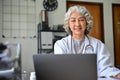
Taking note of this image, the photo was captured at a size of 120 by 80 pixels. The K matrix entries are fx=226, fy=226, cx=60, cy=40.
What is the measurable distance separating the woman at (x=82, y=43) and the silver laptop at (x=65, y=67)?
585 mm

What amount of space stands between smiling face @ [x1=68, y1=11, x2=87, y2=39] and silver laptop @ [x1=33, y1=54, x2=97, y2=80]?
731 mm

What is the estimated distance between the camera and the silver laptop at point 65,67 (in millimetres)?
1070

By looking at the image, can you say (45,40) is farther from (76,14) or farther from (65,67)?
(65,67)

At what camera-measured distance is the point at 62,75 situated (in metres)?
1.08

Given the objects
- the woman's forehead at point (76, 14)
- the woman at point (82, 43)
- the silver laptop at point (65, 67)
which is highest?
the woman's forehead at point (76, 14)

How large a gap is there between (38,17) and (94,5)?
1.34 meters

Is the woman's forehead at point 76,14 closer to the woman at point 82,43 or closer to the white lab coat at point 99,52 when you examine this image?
the woman at point 82,43

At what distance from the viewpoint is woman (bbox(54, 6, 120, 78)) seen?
166 centimetres

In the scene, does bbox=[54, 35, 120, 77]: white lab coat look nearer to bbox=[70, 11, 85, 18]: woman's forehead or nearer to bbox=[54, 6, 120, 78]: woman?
bbox=[54, 6, 120, 78]: woman

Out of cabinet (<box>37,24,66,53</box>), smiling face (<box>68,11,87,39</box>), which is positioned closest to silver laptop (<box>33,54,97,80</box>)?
smiling face (<box>68,11,87,39</box>)

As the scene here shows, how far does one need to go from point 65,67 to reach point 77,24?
75 cm

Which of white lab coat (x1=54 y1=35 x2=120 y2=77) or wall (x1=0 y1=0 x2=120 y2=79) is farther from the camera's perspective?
wall (x1=0 y1=0 x2=120 y2=79)

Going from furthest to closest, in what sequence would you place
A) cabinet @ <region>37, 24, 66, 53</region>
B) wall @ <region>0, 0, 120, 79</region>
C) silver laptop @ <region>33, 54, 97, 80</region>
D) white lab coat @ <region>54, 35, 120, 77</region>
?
1. wall @ <region>0, 0, 120, 79</region>
2. cabinet @ <region>37, 24, 66, 53</region>
3. white lab coat @ <region>54, 35, 120, 77</region>
4. silver laptop @ <region>33, 54, 97, 80</region>

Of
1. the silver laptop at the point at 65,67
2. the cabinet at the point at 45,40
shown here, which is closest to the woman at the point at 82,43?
the silver laptop at the point at 65,67
